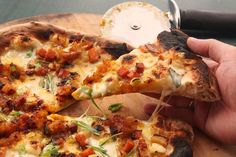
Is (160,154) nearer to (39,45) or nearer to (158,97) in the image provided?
(158,97)

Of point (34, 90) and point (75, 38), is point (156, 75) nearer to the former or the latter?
point (75, 38)

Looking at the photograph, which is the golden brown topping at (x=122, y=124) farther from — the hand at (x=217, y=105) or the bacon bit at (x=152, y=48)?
the bacon bit at (x=152, y=48)

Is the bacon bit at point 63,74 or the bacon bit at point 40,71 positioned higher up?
the bacon bit at point 40,71

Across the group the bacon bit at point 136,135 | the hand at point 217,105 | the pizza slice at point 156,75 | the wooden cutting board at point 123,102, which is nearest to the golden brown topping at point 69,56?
the pizza slice at point 156,75

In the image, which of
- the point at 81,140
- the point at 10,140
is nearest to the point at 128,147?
the point at 81,140

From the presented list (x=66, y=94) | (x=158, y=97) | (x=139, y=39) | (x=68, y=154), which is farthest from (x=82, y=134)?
(x=139, y=39)

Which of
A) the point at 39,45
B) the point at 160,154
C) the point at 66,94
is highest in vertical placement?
the point at 39,45
